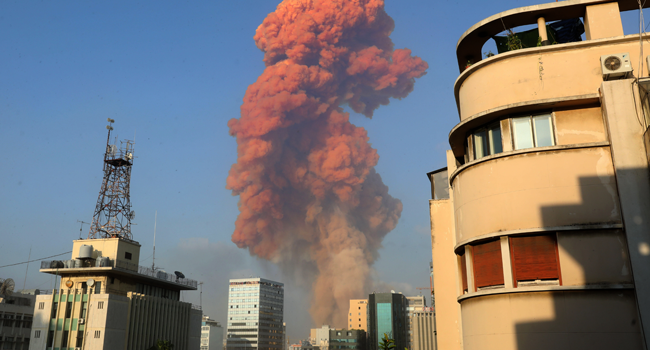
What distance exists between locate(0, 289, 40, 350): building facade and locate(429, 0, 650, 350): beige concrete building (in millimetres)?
95883

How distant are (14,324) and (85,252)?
3153cm

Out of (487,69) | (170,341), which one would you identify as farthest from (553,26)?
(170,341)

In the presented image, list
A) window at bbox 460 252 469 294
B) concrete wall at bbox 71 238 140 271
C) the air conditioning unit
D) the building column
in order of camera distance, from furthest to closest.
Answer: concrete wall at bbox 71 238 140 271 < window at bbox 460 252 469 294 < the air conditioning unit < the building column

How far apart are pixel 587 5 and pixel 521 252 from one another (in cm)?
948

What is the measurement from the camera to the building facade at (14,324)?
90.1 meters

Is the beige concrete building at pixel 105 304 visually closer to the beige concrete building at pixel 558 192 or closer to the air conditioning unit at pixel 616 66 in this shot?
the beige concrete building at pixel 558 192

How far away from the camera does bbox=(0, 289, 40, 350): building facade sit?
Result: 9006cm

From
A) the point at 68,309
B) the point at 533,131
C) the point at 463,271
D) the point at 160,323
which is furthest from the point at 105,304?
the point at 533,131

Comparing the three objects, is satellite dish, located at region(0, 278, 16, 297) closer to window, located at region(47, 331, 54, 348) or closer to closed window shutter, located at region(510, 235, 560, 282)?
window, located at region(47, 331, 54, 348)

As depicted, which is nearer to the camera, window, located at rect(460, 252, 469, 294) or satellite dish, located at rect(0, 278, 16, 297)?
window, located at rect(460, 252, 469, 294)

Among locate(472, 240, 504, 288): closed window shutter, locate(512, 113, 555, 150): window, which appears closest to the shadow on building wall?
locate(472, 240, 504, 288): closed window shutter

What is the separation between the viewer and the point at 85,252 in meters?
74.7

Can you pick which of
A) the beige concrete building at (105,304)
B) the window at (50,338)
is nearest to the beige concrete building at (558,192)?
the beige concrete building at (105,304)

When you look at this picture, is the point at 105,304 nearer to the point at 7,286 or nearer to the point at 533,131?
the point at 7,286
